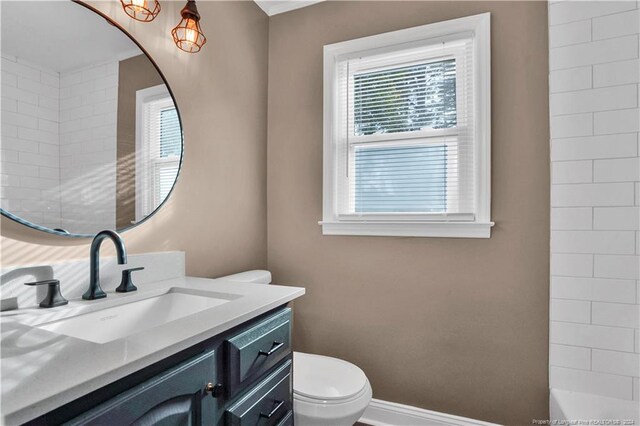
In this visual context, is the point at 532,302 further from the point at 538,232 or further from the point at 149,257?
the point at 149,257

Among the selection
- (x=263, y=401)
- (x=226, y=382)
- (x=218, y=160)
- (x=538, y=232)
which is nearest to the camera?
(x=226, y=382)

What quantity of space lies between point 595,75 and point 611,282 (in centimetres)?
95

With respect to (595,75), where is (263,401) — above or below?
below

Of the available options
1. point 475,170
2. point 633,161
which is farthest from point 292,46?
point 633,161

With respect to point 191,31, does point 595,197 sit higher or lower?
lower

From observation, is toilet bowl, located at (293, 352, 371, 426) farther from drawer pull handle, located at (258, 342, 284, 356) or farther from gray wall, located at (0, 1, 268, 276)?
gray wall, located at (0, 1, 268, 276)

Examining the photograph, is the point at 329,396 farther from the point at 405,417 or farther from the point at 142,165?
the point at 142,165

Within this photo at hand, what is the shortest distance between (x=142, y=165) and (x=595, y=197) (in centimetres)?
201

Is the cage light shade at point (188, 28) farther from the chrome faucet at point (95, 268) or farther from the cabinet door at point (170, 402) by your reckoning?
the cabinet door at point (170, 402)

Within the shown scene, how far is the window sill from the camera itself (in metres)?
1.83

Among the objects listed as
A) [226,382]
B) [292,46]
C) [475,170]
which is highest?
[292,46]

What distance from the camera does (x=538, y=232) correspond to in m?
1.74

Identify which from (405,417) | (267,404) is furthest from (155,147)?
(405,417)

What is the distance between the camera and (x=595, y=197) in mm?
1635
